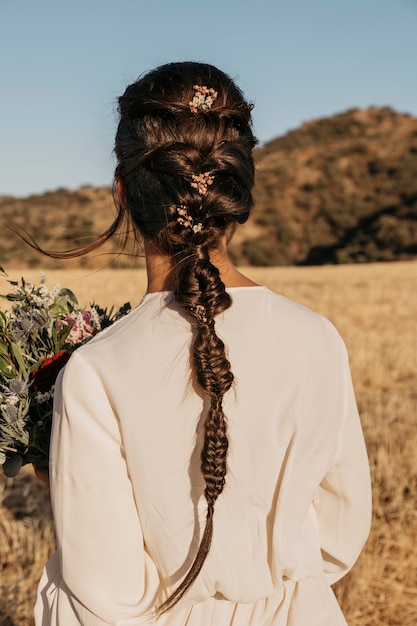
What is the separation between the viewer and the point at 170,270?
5.40 feet

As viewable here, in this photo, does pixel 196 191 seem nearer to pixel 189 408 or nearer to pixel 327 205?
pixel 189 408

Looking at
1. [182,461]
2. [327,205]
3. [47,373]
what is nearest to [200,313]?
[182,461]

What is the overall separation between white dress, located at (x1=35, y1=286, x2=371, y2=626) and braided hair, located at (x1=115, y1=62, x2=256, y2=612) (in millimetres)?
72

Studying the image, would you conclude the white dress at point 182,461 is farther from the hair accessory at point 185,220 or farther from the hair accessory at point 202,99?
the hair accessory at point 202,99

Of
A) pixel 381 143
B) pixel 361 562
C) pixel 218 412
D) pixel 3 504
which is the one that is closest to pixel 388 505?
pixel 361 562

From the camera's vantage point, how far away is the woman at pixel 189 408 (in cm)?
154

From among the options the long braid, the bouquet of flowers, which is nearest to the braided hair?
the long braid

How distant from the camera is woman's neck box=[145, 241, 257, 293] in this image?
163 centimetres

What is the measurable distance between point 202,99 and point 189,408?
2.39 feet

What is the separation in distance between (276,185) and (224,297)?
53.1 meters

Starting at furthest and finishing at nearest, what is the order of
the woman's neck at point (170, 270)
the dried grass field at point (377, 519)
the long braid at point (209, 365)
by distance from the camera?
the dried grass field at point (377, 519) → the woman's neck at point (170, 270) → the long braid at point (209, 365)

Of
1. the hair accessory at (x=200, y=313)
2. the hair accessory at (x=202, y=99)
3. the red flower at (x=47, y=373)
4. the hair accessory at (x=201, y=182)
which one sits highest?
the hair accessory at (x=202, y=99)

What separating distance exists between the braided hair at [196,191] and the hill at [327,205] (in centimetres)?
3736

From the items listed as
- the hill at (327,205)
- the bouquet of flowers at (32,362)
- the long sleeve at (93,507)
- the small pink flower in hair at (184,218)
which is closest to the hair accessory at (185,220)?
the small pink flower in hair at (184,218)
